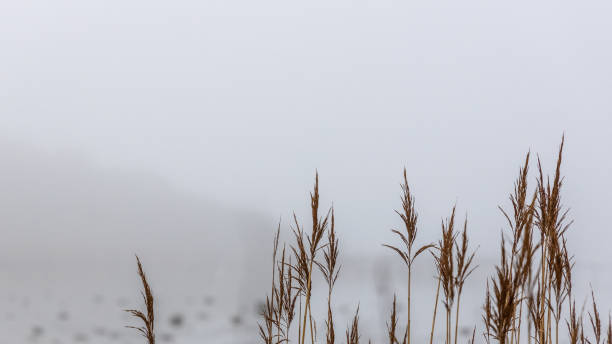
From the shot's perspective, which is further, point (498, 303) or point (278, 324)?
point (278, 324)

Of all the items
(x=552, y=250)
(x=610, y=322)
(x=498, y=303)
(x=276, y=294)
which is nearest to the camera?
(x=498, y=303)

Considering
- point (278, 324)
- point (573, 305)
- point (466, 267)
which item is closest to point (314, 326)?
point (278, 324)

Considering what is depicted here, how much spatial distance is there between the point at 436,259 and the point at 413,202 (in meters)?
0.22

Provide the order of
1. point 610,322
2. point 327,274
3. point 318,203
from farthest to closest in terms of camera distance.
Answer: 1. point 327,274
2. point 610,322
3. point 318,203

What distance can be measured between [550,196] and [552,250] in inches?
6.8

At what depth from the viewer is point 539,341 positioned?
74.8 inches

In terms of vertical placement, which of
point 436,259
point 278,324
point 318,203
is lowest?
point 278,324

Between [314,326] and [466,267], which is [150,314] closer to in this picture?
[314,326]

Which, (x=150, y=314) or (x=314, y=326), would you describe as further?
(x=314, y=326)

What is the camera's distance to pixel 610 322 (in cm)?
196

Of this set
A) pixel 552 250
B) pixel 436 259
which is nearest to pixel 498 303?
pixel 552 250

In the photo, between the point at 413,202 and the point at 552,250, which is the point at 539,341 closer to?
the point at 552,250

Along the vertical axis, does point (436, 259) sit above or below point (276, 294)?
above

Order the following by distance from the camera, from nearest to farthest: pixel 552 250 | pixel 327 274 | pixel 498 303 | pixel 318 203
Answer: pixel 498 303 → pixel 552 250 → pixel 318 203 → pixel 327 274
